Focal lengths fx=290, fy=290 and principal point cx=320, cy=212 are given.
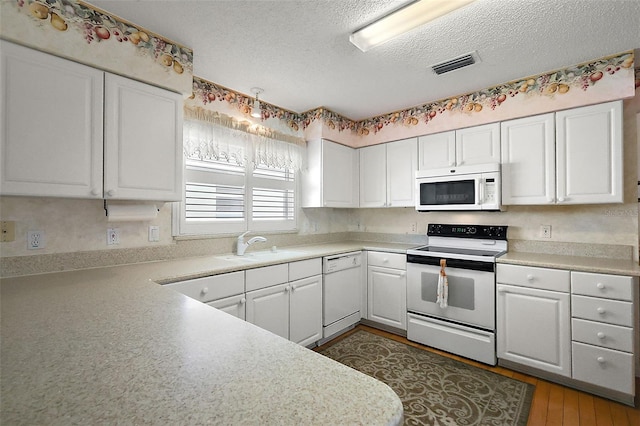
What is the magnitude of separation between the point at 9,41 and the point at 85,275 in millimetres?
1249

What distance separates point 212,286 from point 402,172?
2.34 m

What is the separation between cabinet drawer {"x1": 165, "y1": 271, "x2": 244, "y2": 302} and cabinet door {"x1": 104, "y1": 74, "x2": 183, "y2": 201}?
595 mm

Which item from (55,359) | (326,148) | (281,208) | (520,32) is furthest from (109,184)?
(520,32)

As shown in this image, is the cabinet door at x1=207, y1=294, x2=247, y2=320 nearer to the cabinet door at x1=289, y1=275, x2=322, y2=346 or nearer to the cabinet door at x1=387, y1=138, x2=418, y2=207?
the cabinet door at x1=289, y1=275, x2=322, y2=346

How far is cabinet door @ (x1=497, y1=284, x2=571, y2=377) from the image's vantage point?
2.12 m

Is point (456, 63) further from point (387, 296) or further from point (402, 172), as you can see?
point (387, 296)

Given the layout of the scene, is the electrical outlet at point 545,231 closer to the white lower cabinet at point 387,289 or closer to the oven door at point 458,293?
the oven door at point 458,293

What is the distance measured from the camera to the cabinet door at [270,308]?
221cm

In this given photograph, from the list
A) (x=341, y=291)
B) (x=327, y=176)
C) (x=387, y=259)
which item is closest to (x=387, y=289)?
(x=387, y=259)

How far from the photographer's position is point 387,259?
10.00 ft

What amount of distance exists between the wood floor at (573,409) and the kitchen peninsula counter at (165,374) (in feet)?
6.36

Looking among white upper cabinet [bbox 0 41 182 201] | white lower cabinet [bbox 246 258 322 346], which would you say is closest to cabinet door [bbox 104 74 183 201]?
white upper cabinet [bbox 0 41 182 201]

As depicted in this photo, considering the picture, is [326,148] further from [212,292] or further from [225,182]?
[212,292]

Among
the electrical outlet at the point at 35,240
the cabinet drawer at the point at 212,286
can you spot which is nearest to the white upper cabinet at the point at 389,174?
the cabinet drawer at the point at 212,286
